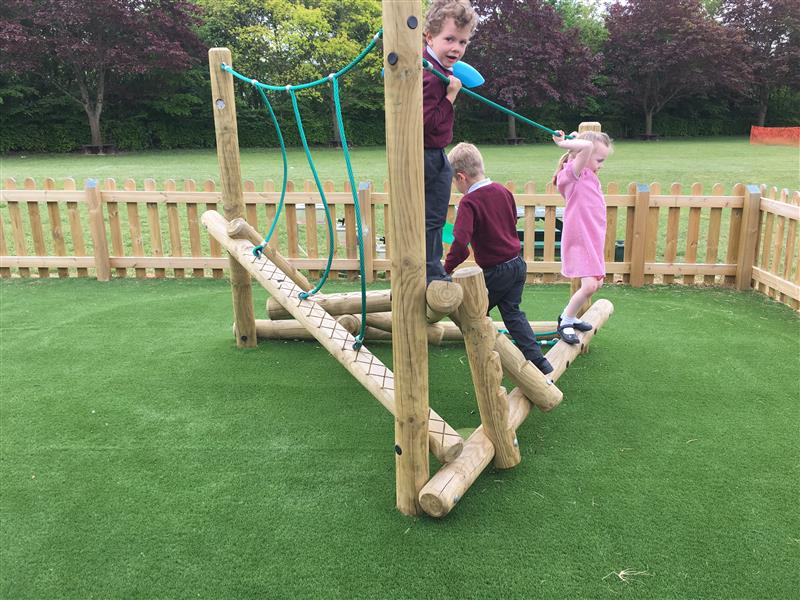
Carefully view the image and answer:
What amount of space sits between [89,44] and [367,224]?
2886 cm

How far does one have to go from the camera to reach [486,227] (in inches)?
148

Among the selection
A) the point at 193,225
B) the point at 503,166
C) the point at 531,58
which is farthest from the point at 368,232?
the point at 531,58

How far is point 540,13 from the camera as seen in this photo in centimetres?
3969

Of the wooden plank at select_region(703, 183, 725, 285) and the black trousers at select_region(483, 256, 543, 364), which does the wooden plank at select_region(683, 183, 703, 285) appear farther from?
the black trousers at select_region(483, 256, 543, 364)

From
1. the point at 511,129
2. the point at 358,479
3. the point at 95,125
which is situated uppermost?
the point at 95,125

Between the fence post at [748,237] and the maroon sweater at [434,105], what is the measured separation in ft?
15.6

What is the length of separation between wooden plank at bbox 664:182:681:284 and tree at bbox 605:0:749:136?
35.0 m

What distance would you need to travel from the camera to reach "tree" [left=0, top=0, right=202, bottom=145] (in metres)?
28.7

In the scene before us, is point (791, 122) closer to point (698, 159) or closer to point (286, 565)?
point (698, 159)

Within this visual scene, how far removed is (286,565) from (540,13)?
42.8 meters

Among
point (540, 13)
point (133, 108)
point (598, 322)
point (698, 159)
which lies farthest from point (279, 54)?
point (598, 322)

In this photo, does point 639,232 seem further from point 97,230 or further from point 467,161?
point 97,230

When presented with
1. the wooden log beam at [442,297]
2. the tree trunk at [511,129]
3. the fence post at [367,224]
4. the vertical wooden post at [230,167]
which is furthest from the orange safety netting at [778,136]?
the wooden log beam at [442,297]

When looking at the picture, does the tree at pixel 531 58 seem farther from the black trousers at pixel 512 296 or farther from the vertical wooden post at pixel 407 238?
the vertical wooden post at pixel 407 238
